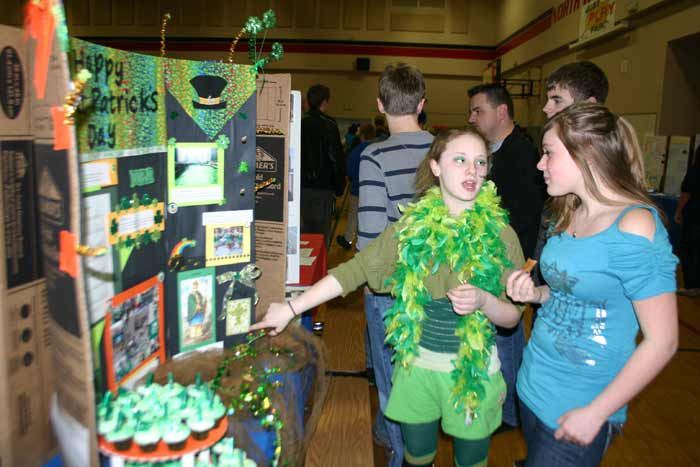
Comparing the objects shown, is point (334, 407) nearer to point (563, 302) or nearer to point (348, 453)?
point (348, 453)

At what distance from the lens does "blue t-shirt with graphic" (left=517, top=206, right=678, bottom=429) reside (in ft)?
4.12

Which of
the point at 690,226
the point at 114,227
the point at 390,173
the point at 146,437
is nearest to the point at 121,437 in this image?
the point at 146,437

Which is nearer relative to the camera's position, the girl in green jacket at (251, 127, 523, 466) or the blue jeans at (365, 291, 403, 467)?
the girl in green jacket at (251, 127, 523, 466)

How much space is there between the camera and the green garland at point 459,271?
1661mm

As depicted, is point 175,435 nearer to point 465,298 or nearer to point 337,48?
point 465,298

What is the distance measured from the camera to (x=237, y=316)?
164 centimetres

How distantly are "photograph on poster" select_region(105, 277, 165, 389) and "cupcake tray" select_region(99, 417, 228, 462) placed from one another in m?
0.24

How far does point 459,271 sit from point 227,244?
2.36ft

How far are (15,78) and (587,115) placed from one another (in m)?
1.28

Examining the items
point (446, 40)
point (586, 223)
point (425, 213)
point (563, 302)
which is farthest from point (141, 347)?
point (446, 40)

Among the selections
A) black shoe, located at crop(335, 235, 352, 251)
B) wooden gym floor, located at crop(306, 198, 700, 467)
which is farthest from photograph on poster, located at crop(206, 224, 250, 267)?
black shoe, located at crop(335, 235, 352, 251)

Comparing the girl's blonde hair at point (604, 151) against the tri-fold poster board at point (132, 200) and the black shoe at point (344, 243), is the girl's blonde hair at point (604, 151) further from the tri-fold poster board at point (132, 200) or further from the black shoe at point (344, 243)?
the black shoe at point (344, 243)

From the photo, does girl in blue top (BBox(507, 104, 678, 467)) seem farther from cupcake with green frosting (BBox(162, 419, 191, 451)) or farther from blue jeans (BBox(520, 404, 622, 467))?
cupcake with green frosting (BBox(162, 419, 191, 451))

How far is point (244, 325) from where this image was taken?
1659 millimetres
